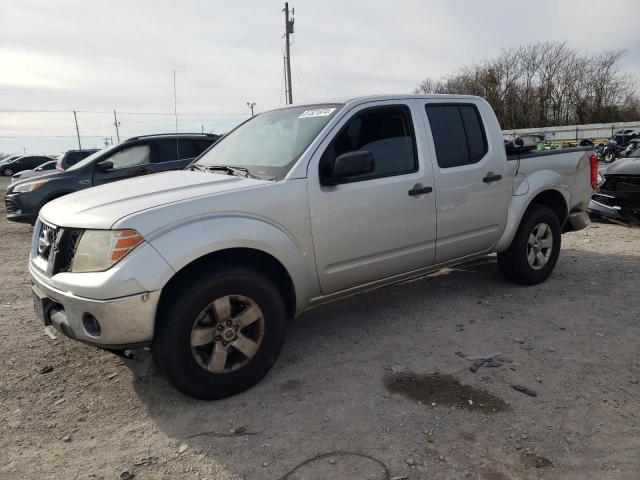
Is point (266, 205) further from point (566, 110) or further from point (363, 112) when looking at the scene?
point (566, 110)

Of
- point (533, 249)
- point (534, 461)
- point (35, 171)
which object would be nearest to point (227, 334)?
point (534, 461)

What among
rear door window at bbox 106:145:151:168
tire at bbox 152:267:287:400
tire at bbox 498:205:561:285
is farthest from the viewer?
rear door window at bbox 106:145:151:168

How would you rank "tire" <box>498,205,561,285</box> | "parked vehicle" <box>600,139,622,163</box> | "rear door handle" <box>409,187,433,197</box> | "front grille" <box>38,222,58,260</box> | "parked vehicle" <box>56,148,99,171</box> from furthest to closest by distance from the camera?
"parked vehicle" <box>600,139,622,163</box>
"parked vehicle" <box>56,148,99,171</box>
"tire" <box>498,205,561,285</box>
"rear door handle" <box>409,187,433,197</box>
"front grille" <box>38,222,58,260</box>

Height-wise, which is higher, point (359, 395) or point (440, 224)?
point (440, 224)

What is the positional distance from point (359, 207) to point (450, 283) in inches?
88.9

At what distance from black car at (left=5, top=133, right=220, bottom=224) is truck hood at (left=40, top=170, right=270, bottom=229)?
5213 mm

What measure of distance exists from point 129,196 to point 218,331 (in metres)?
1.00

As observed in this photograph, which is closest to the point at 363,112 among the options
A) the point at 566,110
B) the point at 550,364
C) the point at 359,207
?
the point at 359,207

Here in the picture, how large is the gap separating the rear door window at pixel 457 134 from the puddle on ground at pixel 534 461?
7.48 feet

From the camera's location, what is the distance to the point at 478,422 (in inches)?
105

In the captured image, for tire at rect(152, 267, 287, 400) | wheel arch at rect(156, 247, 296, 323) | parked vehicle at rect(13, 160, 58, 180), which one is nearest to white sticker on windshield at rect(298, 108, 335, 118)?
wheel arch at rect(156, 247, 296, 323)

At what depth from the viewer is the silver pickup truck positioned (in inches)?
105

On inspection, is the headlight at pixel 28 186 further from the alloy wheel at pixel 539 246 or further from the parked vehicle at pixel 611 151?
the parked vehicle at pixel 611 151

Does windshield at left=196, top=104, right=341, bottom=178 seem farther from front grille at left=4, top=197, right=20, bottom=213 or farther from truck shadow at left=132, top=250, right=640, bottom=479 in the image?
front grille at left=4, top=197, right=20, bottom=213
